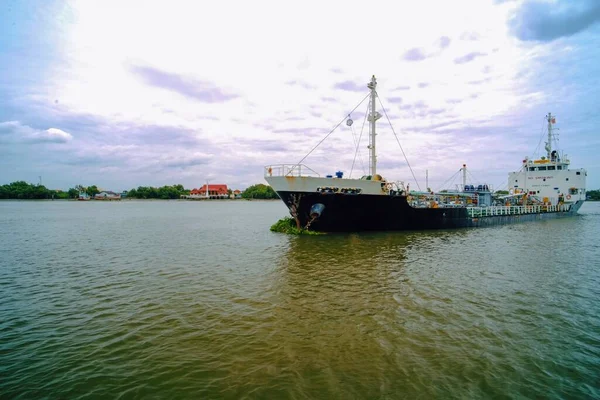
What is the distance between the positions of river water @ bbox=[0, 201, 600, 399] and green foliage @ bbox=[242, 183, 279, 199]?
14959 centimetres

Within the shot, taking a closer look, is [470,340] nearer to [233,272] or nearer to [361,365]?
[361,365]

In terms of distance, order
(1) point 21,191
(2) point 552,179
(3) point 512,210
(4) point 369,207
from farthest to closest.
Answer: (1) point 21,191
(2) point 552,179
(3) point 512,210
(4) point 369,207

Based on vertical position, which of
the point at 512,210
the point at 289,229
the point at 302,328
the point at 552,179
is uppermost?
the point at 552,179

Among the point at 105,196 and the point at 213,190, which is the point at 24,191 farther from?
the point at 213,190

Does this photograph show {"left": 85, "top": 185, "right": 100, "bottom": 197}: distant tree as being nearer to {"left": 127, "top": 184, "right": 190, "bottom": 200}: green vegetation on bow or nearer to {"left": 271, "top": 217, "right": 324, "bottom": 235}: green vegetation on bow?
{"left": 127, "top": 184, "right": 190, "bottom": 200}: green vegetation on bow

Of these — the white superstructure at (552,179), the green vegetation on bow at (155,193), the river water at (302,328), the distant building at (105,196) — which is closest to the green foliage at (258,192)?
the green vegetation on bow at (155,193)

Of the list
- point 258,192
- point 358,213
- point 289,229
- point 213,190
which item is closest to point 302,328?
point 358,213

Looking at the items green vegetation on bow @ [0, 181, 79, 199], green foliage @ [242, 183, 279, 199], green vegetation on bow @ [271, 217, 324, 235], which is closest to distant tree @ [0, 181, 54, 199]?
green vegetation on bow @ [0, 181, 79, 199]

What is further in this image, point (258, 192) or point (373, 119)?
point (258, 192)

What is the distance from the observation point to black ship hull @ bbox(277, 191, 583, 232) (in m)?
23.4

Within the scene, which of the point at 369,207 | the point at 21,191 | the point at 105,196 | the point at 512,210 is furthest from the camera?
the point at 105,196

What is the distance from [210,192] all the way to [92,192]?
5965cm

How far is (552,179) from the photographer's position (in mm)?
46906

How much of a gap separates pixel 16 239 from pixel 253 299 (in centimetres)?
2531
